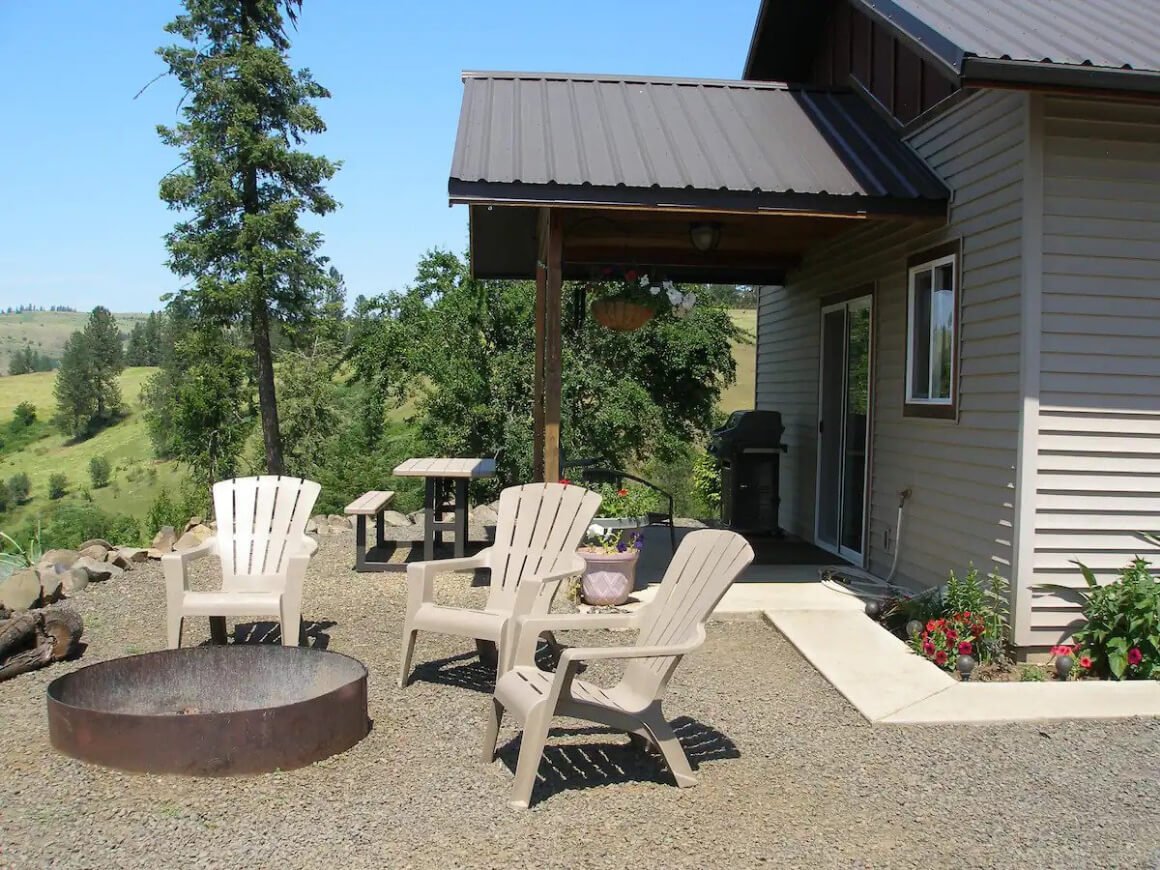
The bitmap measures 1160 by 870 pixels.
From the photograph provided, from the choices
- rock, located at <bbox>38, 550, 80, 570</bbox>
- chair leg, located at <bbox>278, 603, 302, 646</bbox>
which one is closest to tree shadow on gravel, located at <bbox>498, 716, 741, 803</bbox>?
chair leg, located at <bbox>278, 603, 302, 646</bbox>

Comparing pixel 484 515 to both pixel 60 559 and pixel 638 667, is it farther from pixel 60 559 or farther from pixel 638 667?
pixel 638 667

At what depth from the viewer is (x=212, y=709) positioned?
3.80 meters

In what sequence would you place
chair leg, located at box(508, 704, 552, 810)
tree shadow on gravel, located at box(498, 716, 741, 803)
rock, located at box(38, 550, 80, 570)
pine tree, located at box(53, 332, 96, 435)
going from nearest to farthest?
chair leg, located at box(508, 704, 552, 810)
tree shadow on gravel, located at box(498, 716, 741, 803)
rock, located at box(38, 550, 80, 570)
pine tree, located at box(53, 332, 96, 435)

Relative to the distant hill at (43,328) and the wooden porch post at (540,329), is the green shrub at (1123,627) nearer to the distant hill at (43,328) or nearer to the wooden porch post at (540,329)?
the wooden porch post at (540,329)

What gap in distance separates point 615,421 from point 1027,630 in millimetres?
10222

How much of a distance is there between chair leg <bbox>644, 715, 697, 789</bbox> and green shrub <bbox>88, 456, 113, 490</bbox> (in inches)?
1533

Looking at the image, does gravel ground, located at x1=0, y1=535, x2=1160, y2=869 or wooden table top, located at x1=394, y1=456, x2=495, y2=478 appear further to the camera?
wooden table top, located at x1=394, y1=456, x2=495, y2=478

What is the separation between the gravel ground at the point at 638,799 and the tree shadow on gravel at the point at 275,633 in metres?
1.12

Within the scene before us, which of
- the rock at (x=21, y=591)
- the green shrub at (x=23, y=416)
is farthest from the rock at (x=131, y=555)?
the green shrub at (x=23, y=416)

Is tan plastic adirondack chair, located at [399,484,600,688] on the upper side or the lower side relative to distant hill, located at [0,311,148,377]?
lower

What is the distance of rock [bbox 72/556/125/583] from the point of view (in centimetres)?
697

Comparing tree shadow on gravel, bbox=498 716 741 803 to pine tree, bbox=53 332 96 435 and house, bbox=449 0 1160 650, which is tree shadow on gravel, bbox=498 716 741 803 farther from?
pine tree, bbox=53 332 96 435

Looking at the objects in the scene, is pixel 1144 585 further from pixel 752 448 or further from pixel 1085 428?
pixel 752 448

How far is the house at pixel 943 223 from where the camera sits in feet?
15.8
